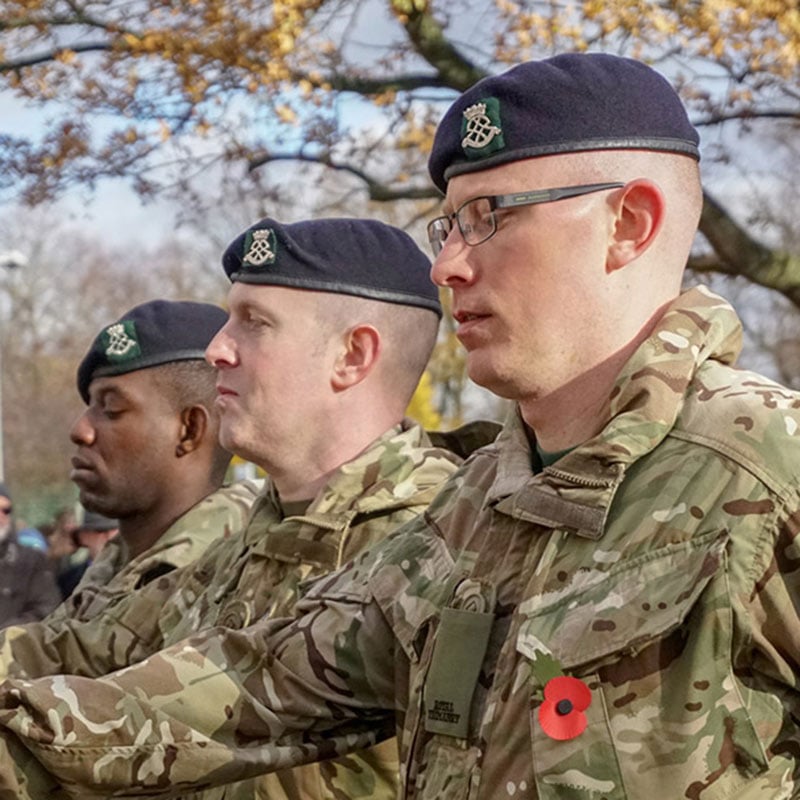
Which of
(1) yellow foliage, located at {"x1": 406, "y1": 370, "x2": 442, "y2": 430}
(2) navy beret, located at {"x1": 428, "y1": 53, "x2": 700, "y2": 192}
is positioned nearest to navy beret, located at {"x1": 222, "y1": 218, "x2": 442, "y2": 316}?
(2) navy beret, located at {"x1": 428, "y1": 53, "x2": 700, "y2": 192}

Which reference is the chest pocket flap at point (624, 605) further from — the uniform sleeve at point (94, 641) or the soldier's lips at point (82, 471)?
the soldier's lips at point (82, 471)

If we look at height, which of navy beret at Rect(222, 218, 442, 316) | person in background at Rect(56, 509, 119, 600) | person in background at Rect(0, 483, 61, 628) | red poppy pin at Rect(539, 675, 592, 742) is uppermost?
red poppy pin at Rect(539, 675, 592, 742)

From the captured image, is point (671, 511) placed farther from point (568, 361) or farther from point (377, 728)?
point (377, 728)

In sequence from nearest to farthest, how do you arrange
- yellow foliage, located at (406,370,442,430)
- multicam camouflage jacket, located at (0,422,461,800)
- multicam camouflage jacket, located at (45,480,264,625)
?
multicam camouflage jacket, located at (0,422,461,800) < multicam camouflage jacket, located at (45,480,264,625) < yellow foliage, located at (406,370,442,430)

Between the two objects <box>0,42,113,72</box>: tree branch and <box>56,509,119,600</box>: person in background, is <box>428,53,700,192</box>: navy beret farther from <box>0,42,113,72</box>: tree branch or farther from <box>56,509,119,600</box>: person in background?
<box>56,509,119,600</box>: person in background

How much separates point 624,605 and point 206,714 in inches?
38.8

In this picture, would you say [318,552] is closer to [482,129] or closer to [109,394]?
[482,129]

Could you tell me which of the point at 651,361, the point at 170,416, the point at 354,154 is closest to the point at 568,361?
the point at 651,361

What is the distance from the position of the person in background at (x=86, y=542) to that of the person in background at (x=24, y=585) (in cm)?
125

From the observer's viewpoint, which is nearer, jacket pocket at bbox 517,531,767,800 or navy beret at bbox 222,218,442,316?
jacket pocket at bbox 517,531,767,800

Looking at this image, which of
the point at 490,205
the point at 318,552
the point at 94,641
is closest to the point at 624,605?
the point at 490,205

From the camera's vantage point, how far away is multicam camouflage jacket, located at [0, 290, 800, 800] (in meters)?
2.35

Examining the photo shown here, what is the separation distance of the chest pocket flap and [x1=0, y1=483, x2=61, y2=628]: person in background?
698cm

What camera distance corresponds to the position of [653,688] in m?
2.37
